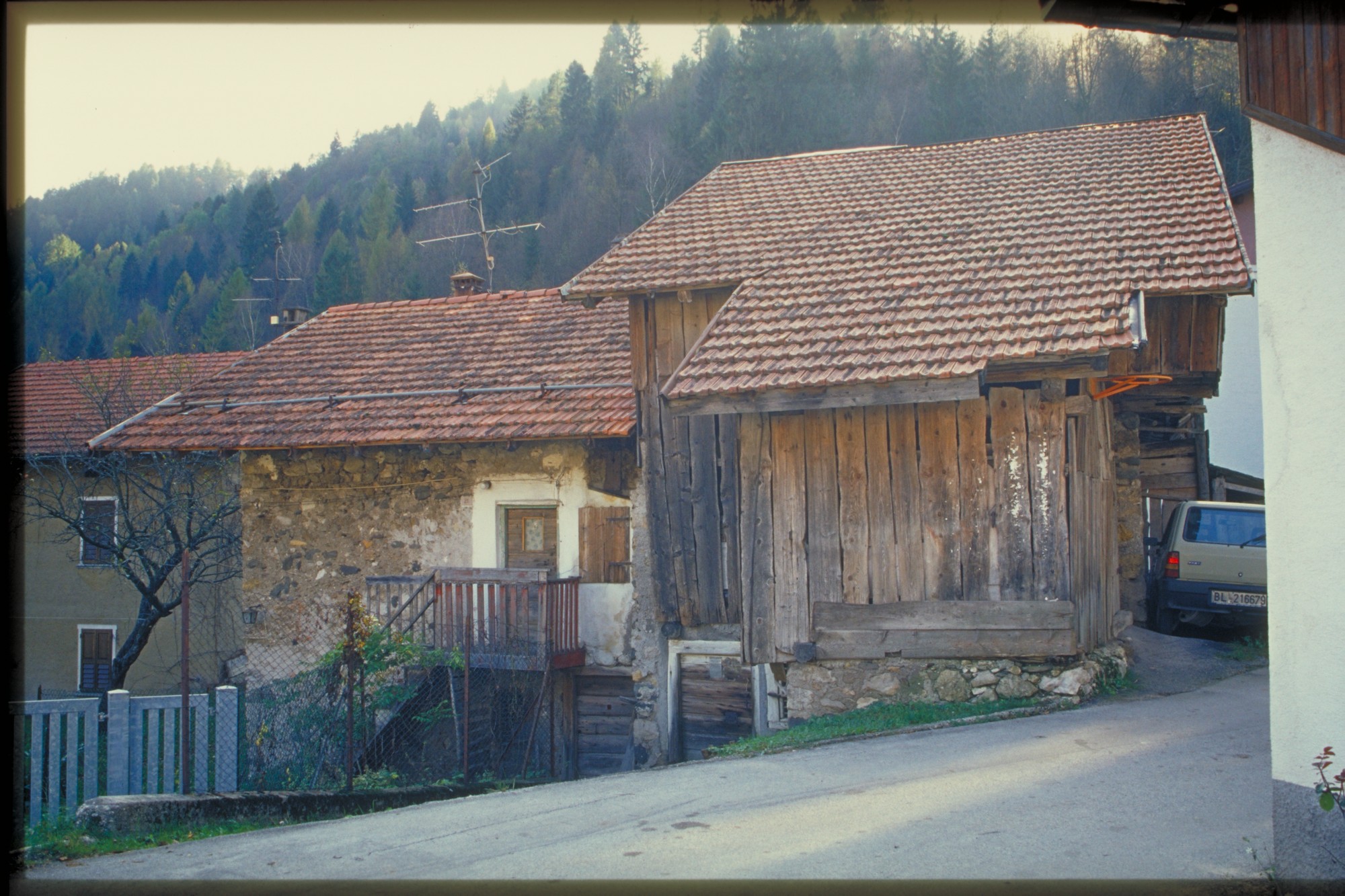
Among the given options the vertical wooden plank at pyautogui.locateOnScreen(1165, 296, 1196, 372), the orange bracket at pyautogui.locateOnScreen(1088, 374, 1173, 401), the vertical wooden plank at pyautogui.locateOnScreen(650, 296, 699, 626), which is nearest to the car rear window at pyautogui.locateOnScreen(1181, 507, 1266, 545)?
the vertical wooden plank at pyautogui.locateOnScreen(1165, 296, 1196, 372)

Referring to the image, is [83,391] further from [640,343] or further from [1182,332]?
[1182,332]

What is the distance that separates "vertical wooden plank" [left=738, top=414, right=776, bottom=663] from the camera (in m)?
10.6

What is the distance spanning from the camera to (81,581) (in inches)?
732

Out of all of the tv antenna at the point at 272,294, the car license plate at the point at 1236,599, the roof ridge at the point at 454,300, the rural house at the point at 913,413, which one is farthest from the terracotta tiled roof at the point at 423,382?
the tv antenna at the point at 272,294

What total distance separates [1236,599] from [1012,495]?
4951mm

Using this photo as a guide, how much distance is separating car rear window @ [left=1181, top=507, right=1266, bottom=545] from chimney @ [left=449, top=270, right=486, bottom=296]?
1189 centimetres

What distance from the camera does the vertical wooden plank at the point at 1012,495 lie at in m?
9.80

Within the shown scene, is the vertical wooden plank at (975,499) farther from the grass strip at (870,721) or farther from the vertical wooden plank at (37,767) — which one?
the vertical wooden plank at (37,767)

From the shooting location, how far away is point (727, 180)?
15.0 metres

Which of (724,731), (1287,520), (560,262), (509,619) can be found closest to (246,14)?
(1287,520)

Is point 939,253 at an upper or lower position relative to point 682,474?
upper

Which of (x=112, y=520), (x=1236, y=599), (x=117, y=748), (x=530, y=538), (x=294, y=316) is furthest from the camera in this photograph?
(x=294, y=316)

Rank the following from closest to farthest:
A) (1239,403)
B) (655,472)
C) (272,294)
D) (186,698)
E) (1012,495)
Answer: (186,698) < (1012,495) < (655,472) < (1239,403) < (272,294)

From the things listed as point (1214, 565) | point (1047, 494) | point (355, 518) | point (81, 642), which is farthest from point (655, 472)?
point (81, 642)
